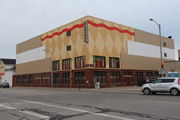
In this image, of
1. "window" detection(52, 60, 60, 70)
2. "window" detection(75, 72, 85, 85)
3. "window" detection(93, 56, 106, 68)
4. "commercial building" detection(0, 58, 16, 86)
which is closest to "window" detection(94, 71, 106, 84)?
"window" detection(93, 56, 106, 68)

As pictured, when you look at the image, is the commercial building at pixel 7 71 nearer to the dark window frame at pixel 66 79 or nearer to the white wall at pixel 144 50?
the dark window frame at pixel 66 79

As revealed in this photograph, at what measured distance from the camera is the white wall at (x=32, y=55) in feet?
180

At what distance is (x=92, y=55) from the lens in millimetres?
39250

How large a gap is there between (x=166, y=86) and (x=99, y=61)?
23534 mm

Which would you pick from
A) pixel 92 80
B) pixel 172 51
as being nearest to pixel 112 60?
pixel 92 80

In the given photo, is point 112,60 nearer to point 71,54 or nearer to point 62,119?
point 71,54

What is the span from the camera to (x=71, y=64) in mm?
43312

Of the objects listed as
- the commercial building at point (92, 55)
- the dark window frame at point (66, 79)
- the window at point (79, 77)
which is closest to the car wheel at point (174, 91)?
the commercial building at point (92, 55)

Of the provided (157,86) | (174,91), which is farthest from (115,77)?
(174,91)

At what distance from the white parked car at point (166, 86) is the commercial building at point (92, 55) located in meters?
19.9

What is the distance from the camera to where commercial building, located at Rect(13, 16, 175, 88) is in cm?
3991

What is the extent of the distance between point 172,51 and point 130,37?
76.9 feet

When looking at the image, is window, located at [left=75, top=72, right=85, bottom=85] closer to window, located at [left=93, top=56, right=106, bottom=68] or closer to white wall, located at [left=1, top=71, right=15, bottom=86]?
window, located at [left=93, top=56, right=106, bottom=68]

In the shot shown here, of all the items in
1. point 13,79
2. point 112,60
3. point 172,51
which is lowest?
point 13,79
